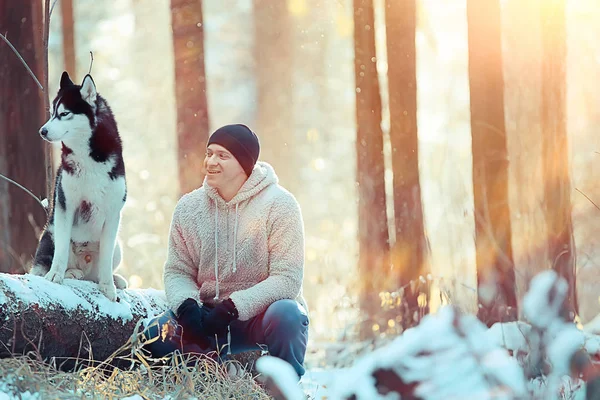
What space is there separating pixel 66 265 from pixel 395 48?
15.7 ft

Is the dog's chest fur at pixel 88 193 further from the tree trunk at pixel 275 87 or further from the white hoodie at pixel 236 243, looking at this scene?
the tree trunk at pixel 275 87

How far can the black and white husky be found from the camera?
3.70 metres

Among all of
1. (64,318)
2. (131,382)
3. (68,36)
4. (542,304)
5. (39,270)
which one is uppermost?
(68,36)

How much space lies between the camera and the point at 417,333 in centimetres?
142

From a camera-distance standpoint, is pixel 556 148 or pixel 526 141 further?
pixel 526 141

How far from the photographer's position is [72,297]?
3.54m

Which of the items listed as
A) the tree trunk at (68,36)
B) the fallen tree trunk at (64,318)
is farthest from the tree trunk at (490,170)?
the tree trunk at (68,36)

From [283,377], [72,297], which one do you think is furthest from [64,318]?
[283,377]

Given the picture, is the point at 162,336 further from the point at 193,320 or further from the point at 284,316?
the point at 284,316

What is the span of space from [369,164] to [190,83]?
2.12 m

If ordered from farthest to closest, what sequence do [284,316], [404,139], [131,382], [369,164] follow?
[369,164]
[404,139]
[284,316]
[131,382]

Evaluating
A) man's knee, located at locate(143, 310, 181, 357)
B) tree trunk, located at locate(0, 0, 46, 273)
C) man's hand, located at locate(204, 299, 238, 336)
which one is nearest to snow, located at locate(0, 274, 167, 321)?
man's knee, located at locate(143, 310, 181, 357)

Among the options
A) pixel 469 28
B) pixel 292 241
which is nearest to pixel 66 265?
pixel 292 241

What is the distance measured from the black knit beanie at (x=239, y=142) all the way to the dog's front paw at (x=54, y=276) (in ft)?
3.41
